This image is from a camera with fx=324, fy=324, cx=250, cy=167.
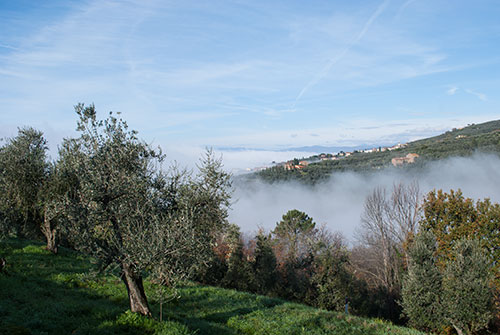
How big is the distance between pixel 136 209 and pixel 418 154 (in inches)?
6354

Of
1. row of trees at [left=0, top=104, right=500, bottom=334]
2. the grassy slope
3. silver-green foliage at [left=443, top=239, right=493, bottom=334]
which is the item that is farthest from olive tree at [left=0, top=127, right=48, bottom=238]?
silver-green foliage at [left=443, top=239, right=493, bottom=334]

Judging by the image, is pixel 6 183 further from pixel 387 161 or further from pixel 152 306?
pixel 387 161

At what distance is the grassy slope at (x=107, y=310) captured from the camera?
1090cm

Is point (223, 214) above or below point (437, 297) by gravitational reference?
above

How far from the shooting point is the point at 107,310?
12367mm

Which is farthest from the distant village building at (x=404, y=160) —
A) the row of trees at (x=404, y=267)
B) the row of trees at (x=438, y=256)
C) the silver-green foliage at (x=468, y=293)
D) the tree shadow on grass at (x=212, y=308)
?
the tree shadow on grass at (x=212, y=308)

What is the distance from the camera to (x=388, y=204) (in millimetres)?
47000

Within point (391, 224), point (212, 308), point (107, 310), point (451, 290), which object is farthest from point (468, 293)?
point (391, 224)

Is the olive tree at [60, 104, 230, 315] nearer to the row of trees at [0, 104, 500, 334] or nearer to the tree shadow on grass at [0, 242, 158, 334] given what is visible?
the row of trees at [0, 104, 500, 334]

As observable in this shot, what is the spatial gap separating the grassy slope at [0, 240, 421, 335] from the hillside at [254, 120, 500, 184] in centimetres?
13941

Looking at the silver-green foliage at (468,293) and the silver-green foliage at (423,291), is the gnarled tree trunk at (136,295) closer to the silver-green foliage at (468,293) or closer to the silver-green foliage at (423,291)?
the silver-green foliage at (423,291)

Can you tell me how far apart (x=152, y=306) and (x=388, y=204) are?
4021 cm

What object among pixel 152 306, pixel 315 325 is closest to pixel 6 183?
pixel 152 306

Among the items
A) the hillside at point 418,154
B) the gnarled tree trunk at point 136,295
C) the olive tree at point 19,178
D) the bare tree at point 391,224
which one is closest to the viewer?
the gnarled tree trunk at point 136,295
